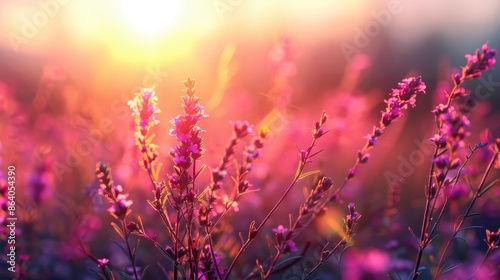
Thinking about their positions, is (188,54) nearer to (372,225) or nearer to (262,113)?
(262,113)

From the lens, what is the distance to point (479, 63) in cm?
185

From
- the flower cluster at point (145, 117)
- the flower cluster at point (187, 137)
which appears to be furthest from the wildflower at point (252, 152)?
the flower cluster at point (145, 117)

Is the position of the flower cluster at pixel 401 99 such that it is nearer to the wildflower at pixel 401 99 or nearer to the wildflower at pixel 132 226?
the wildflower at pixel 401 99

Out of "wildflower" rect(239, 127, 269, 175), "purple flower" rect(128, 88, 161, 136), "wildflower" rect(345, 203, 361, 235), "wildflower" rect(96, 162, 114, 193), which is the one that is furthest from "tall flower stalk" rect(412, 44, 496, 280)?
"wildflower" rect(96, 162, 114, 193)

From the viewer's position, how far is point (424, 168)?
509 cm

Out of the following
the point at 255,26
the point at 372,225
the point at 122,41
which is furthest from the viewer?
the point at 255,26

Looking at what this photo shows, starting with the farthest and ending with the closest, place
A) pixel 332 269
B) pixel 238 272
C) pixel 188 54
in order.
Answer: pixel 188 54 → pixel 332 269 → pixel 238 272

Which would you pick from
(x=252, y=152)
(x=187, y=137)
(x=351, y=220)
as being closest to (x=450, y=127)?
(x=351, y=220)

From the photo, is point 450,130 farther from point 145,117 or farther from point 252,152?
point 145,117

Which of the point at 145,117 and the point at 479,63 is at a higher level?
the point at 145,117

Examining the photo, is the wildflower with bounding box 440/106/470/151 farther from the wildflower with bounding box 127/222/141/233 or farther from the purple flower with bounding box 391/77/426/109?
the wildflower with bounding box 127/222/141/233

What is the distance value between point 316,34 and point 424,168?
492 centimetres

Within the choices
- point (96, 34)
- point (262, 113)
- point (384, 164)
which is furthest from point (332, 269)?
point (96, 34)

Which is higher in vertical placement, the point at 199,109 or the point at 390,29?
the point at 390,29
